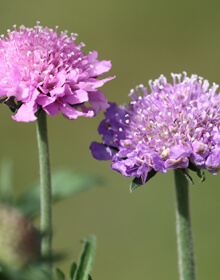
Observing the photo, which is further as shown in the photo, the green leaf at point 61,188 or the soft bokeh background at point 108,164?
the soft bokeh background at point 108,164

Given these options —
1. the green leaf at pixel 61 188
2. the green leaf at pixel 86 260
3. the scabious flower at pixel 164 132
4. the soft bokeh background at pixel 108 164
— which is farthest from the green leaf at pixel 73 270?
the soft bokeh background at pixel 108 164

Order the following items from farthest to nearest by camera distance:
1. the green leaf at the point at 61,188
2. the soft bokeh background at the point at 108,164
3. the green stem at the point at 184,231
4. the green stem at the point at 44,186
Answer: the soft bokeh background at the point at 108,164 < the green leaf at the point at 61,188 < the green stem at the point at 184,231 < the green stem at the point at 44,186

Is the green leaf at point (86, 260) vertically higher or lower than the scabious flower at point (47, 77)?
lower

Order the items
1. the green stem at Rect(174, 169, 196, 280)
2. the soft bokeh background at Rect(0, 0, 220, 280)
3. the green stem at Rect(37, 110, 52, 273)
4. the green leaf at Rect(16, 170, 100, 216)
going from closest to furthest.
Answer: the green stem at Rect(37, 110, 52, 273) < the green stem at Rect(174, 169, 196, 280) < the green leaf at Rect(16, 170, 100, 216) < the soft bokeh background at Rect(0, 0, 220, 280)

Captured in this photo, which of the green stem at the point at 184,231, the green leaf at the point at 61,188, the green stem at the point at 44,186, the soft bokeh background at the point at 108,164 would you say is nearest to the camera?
the green stem at the point at 44,186

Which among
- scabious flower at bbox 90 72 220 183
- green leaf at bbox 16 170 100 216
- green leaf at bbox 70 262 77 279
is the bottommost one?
green leaf at bbox 70 262 77 279

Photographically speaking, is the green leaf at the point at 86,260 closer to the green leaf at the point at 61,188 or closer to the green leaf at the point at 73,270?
the green leaf at the point at 73,270

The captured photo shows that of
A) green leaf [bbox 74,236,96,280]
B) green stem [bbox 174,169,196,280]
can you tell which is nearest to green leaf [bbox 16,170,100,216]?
green leaf [bbox 74,236,96,280]

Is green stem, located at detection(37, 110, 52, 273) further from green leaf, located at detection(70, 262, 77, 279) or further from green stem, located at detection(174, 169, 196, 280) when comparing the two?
green stem, located at detection(174, 169, 196, 280)
